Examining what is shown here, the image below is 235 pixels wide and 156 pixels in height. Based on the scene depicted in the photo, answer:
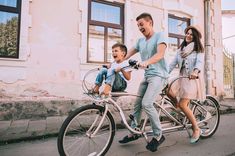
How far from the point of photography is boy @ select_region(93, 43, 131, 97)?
9.94 ft

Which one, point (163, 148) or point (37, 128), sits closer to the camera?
point (163, 148)

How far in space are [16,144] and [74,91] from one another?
271cm

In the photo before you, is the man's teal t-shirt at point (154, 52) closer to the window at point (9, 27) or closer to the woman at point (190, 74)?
the woman at point (190, 74)

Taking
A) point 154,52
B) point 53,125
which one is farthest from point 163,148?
point 53,125

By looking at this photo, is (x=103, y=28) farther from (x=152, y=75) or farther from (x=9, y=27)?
(x=152, y=75)

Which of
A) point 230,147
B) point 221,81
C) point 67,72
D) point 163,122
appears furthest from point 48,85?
point 221,81

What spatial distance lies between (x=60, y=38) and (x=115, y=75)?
3.56m

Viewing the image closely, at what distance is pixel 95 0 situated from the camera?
23.2 feet

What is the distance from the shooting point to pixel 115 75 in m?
3.25

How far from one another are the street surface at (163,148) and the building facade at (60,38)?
2.28m

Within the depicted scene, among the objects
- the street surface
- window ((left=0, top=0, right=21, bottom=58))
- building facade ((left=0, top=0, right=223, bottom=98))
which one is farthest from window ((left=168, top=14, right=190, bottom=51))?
window ((left=0, top=0, right=21, bottom=58))

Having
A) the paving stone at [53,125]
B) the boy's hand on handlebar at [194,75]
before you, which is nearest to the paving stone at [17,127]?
the paving stone at [53,125]

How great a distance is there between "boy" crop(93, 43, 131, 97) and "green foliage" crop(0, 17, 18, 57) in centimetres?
344

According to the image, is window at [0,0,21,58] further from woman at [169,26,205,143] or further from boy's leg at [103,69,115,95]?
woman at [169,26,205,143]
